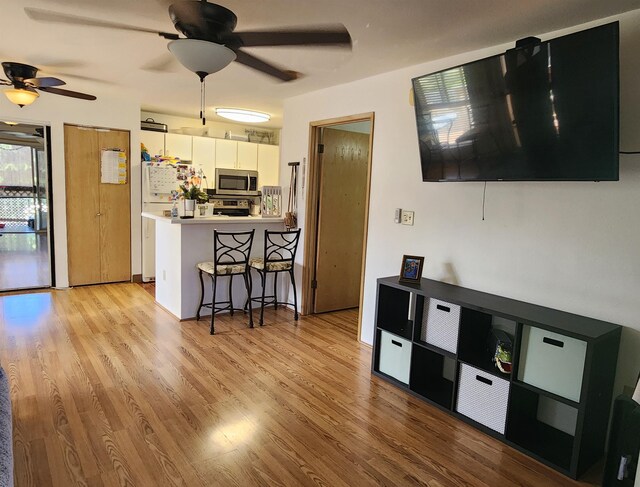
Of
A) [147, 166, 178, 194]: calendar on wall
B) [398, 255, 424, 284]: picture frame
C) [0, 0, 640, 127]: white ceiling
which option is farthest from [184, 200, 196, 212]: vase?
[398, 255, 424, 284]: picture frame

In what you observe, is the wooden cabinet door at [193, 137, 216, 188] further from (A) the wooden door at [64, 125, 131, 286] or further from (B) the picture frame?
(B) the picture frame

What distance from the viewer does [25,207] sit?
489 centimetres

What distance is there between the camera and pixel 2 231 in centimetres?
489

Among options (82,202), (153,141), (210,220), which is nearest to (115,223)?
(82,202)

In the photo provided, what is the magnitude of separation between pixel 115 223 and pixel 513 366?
4.96 meters

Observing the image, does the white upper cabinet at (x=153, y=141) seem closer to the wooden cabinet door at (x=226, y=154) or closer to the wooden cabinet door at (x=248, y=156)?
the wooden cabinet door at (x=226, y=154)

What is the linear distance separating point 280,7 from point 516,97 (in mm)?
1373

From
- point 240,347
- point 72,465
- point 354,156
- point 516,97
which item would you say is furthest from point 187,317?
point 516,97

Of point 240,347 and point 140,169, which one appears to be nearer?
point 240,347

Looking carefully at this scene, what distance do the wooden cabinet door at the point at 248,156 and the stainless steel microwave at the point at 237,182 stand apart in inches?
5.8

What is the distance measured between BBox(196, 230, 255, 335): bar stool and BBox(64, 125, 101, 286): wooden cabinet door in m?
2.06

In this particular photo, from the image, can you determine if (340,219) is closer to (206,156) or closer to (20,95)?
(206,156)

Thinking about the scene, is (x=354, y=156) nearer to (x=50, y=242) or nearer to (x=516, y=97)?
(x=516, y=97)

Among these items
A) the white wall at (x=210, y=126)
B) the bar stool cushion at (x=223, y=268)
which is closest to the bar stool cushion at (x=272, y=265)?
the bar stool cushion at (x=223, y=268)
